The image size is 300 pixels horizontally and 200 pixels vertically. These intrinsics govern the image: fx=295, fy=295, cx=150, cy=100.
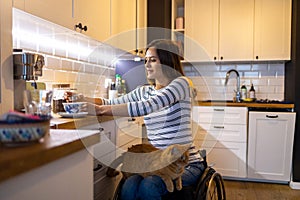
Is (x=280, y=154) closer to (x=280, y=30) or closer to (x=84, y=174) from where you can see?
(x=280, y=30)

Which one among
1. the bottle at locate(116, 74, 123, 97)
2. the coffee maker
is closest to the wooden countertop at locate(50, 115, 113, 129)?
the coffee maker

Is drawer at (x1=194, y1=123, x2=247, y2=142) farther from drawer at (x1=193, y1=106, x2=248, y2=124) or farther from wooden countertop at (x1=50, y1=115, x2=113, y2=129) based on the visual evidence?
wooden countertop at (x1=50, y1=115, x2=113, y2=129)

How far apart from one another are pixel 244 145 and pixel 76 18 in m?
2.31

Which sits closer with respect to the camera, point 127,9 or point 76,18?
point 76,18

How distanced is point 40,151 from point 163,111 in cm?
108

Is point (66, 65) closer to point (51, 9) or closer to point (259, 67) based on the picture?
point (51, 9)

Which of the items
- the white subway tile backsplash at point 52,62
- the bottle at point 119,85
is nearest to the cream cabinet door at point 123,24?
the bottle at point 119,85

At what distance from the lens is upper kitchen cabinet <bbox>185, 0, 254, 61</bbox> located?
11.4ft

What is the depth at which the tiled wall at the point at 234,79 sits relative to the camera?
144 inches

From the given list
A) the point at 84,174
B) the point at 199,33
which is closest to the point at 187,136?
the point at 84,174

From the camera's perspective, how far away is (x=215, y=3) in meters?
3.56

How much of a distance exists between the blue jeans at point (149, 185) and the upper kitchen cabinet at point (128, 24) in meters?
1.33

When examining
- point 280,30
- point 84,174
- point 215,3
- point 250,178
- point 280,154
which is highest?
point 215,3

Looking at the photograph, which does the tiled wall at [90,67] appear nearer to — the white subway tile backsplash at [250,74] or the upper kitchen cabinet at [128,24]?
the white subway tile backsplash at [250,74]
